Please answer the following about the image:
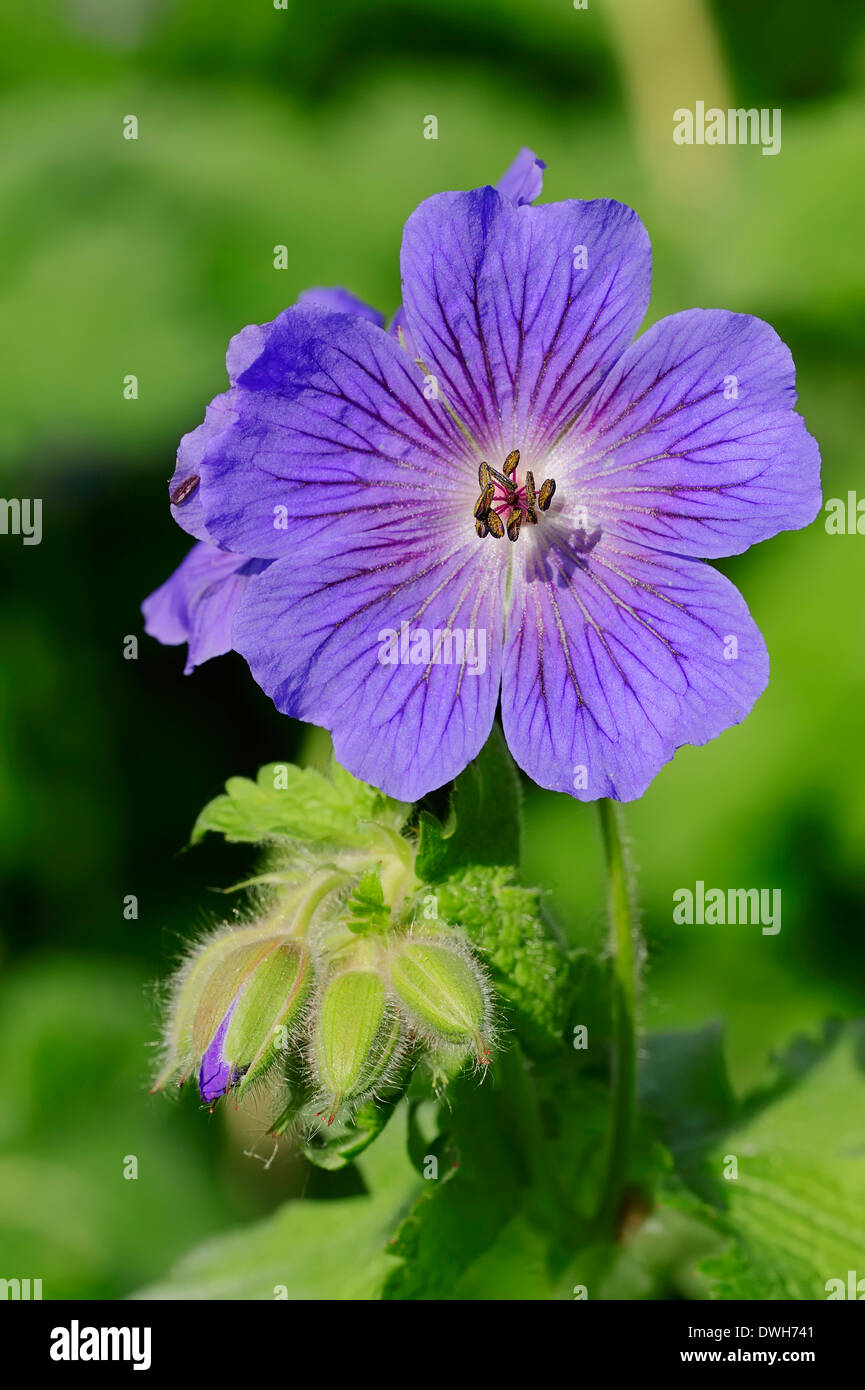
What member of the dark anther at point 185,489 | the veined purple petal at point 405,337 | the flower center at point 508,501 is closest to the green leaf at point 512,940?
→ the flower center at point 508,501

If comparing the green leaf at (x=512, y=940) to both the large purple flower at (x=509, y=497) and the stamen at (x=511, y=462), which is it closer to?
the large purple flower at (x=509, y=497)

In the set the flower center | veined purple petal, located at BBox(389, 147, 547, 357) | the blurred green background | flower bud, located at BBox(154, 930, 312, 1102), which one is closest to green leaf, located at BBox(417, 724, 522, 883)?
flower bud, located at BBox(154, 930, 312, 1102)

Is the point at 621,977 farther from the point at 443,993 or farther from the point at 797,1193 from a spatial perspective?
the point at 797,1193

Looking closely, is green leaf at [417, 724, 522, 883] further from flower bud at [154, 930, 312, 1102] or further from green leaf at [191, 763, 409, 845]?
flower bud at [154, 930, 312, 1102]
